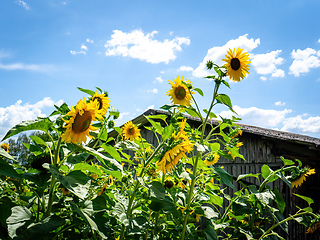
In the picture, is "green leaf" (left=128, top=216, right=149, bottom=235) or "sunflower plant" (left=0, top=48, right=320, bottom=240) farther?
"green leaf" (left=128, top=216, right=149, bottom=235)

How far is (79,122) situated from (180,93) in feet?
3.73

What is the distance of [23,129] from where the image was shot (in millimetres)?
1236

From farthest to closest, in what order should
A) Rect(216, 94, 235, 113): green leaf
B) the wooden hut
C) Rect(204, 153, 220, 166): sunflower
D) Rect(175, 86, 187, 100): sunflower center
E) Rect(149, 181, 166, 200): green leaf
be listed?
1. the wooden hut
2. Rect(175, 86, 187, 100): sunflower center
3. Rect(204, 153, 220, 166): sunflower
4. Rect(216, 94, 235, 113): green leaf
5. Rect(149, 181, 166, 200): green leaf

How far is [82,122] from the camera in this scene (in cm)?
129

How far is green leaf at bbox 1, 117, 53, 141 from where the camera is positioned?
3.95 feet

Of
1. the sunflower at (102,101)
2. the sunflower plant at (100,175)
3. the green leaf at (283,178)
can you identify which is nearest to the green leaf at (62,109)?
the sunflower plant at (100,175)

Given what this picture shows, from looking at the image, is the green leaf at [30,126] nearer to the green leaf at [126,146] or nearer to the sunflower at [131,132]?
the green leaf at [126,146]

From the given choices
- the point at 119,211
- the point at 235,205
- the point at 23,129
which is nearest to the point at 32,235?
the point at 23,129

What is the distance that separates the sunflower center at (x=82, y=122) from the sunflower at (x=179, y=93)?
106 centimetres

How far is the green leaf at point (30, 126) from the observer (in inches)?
47.4

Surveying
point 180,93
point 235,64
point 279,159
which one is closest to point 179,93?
point 180,93

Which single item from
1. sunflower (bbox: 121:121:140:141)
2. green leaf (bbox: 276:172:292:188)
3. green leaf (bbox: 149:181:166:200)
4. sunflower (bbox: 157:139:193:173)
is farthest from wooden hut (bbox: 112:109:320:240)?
green leaf (bbox: 149:181:166:200)

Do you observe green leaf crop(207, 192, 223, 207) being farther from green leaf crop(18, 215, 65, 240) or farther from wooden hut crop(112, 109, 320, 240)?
wooden hut crop(112, 109, 320, 240)

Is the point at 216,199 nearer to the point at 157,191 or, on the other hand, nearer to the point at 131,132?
the point at 157,191
